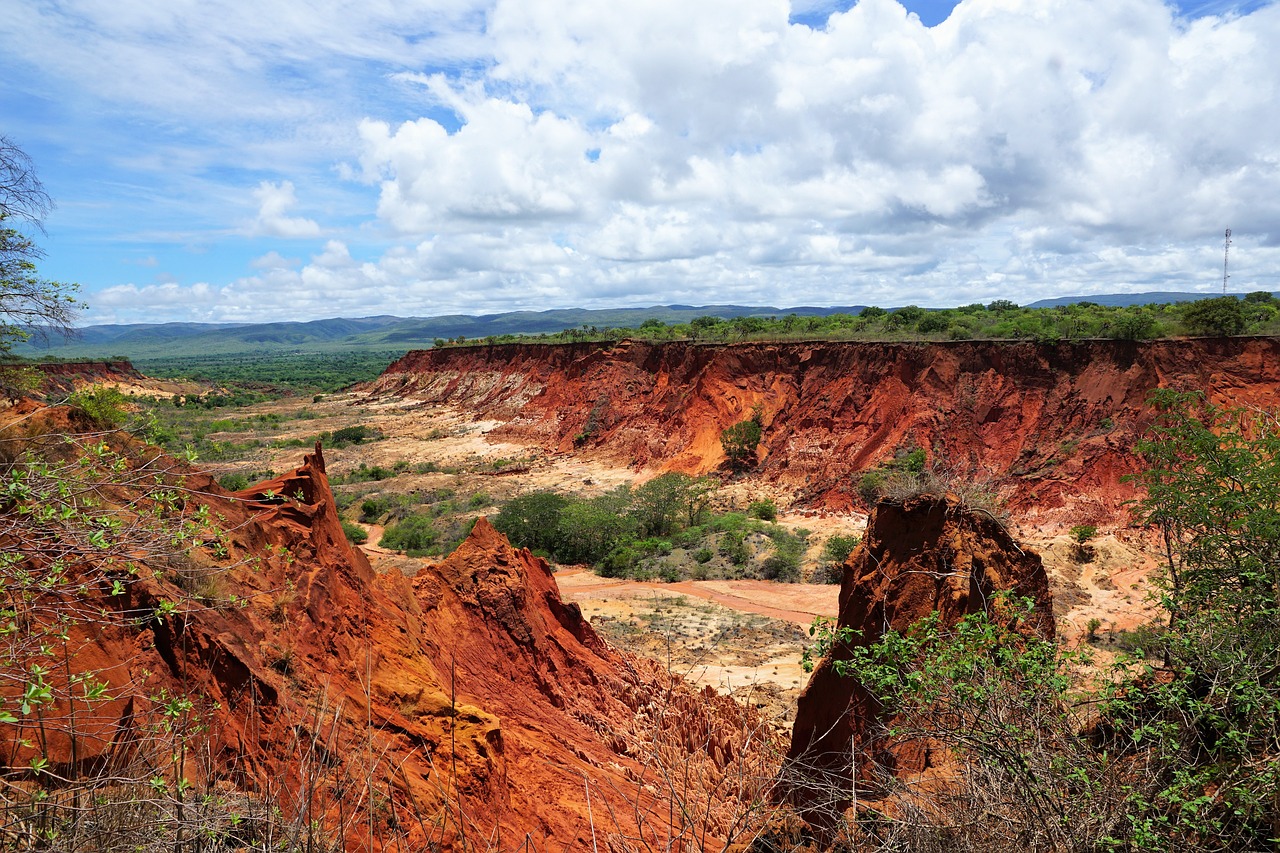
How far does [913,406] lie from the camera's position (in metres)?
33.7

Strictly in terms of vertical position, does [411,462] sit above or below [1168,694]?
below

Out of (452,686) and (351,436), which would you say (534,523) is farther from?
(351,436)

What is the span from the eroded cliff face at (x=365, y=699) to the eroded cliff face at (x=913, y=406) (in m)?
11.7

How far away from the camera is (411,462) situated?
47.0m

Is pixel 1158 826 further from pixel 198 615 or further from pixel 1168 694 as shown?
pixel 198 615

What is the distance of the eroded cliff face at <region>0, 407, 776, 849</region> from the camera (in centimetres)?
457

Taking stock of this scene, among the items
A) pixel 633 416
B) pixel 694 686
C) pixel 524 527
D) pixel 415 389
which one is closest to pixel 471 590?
pixel 694 686

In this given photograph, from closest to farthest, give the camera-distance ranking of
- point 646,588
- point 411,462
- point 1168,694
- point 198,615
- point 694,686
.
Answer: point 1168,694 < point 198,615 < point 694,686 < point 646,588 < point 411,462

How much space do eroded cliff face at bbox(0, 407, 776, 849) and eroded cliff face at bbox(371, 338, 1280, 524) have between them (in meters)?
11.7

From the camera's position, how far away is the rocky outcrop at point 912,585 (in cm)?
752

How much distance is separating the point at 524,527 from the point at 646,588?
7.60 metres

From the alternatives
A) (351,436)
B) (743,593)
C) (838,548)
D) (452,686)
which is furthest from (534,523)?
(351,436)

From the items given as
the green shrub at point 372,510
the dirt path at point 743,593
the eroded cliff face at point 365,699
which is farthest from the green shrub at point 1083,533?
the green shrub at point 372,510

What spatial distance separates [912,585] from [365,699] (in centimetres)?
611
